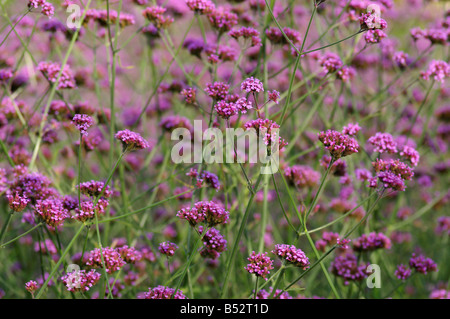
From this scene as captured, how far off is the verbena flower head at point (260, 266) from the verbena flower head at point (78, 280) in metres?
0.55

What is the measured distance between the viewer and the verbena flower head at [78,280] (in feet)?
5.24

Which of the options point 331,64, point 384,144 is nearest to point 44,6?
point 331,64

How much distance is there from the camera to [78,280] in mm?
1616

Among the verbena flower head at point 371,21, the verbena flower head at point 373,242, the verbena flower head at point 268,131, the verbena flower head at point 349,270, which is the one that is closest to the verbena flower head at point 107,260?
the verbena flower head at point 268,131

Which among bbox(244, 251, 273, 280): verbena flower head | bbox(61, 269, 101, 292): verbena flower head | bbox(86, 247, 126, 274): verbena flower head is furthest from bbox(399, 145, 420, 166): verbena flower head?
bbox(61, 269, 101, 292): verbena flower head

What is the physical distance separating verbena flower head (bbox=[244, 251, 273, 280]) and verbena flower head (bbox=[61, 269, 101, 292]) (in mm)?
555

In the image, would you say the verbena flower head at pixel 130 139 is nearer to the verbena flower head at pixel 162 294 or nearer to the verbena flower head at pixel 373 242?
the verbena flower head at pixel 162 294

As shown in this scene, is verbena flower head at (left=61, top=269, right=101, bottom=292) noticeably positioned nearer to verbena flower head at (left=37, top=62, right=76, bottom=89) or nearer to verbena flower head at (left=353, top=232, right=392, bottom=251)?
verbena flower head at (left=37, top=62, right=76, bottom=89)

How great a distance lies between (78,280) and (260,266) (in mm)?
638

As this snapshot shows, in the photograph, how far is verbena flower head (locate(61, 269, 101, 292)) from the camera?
160cm

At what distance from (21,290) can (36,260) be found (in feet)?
1.70
